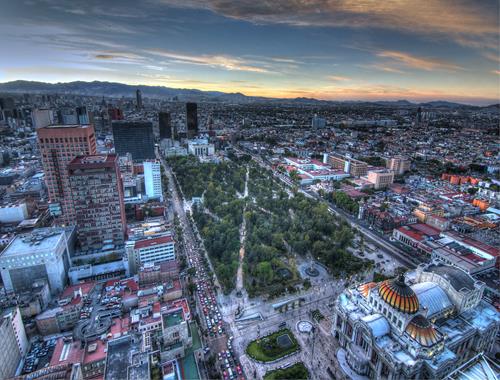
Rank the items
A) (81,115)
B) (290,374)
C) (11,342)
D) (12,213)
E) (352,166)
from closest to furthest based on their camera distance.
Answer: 1. (11,342)
2. (290,374)
3. (12,213)
4. (352,166)
5. (81,115)

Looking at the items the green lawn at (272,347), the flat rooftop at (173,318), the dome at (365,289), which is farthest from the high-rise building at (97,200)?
the dome at (365,289)

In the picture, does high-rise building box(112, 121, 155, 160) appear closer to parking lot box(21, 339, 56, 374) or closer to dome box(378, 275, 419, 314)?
parking lot box(21, 339, 56, 374)

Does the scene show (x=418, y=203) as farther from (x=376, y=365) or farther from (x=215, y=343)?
(x=215, y=343)

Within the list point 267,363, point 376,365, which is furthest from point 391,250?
point 267,363

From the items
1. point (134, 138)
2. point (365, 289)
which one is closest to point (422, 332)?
point (365, 289)

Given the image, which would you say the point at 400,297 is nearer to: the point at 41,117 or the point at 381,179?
the point at 381,179

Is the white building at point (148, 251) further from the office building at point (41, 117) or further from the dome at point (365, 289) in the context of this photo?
the office building at point (41, 117)

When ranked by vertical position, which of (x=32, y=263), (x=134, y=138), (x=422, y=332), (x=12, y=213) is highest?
(x=134, y=138)

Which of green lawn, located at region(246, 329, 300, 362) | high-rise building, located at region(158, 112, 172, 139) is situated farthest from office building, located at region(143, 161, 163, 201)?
high-rise building, located at region(158, 112, 172, 139)
